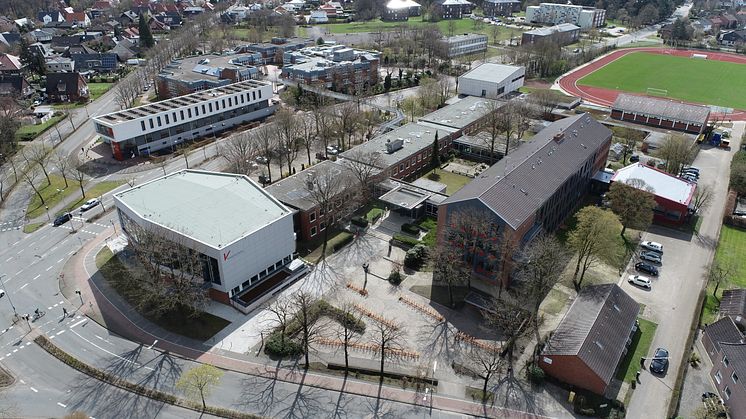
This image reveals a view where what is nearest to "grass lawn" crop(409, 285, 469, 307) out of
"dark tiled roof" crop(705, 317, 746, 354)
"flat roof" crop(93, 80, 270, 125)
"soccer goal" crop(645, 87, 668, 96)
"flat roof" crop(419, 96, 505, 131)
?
"dark tiled roof" crop(705, 317, 746, 354)

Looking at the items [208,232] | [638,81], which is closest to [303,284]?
[208,232]

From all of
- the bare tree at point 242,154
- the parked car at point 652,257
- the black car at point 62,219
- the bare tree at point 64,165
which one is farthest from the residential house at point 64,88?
the parked car at point 652,257

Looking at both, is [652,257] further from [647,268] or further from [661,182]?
[661,182]

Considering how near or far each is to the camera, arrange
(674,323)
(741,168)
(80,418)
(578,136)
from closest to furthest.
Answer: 1. (80,418)
2. (674,323)
3. (578,136)
4. (741,168)

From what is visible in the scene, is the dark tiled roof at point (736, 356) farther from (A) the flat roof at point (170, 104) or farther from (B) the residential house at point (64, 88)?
(B) the residential house at point (64, 88)

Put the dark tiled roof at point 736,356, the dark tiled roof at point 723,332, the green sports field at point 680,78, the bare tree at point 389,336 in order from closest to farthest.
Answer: the dark tiled roof at point 736,356 < the dark tiled roof at point 723,332 < the bare tree at point 389,336 < the green sports field at point 680,78

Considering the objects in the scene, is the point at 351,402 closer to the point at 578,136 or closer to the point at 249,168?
the point at 249,168
